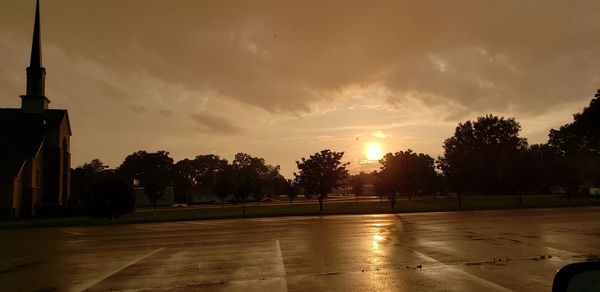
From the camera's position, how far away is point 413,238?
55.0 feet

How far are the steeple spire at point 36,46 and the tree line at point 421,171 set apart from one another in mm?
Result: 15164

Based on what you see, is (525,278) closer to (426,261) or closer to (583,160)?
(426,261)

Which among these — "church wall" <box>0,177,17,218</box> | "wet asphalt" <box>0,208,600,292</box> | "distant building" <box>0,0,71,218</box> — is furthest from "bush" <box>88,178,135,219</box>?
"wet asphalt" <box>0,208,600,292</box>

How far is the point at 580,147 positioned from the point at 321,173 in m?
67.7

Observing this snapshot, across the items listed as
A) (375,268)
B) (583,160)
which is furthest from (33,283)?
(583,160)

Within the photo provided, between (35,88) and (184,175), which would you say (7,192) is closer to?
(35,88)

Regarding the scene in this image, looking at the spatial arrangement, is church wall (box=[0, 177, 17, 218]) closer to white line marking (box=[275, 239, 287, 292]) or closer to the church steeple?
the church steeple

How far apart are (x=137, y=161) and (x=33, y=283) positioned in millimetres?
126467

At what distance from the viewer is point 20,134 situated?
49031mm

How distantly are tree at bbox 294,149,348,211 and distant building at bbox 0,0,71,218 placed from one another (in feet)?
82.9

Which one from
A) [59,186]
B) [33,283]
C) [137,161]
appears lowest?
[33,283]

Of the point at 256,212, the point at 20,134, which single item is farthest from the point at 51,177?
the point at 256,212

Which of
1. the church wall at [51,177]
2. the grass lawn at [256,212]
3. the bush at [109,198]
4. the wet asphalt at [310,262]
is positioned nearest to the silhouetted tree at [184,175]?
the church wall at [51,177]

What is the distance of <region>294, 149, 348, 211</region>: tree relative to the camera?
145 feet
